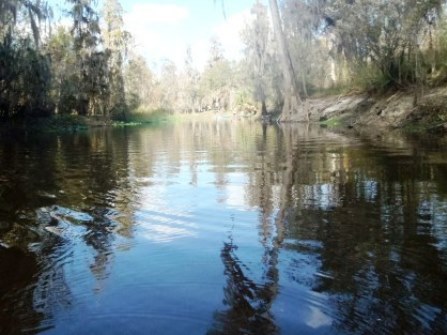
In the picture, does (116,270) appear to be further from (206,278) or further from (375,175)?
(375,175)

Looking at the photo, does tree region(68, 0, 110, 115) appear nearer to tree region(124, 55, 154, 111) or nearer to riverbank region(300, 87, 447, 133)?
tree region(124, 55, 154, 111)

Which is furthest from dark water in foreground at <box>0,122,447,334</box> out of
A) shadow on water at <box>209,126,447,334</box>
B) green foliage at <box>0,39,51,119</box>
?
green foliage at <box>0,39,51,119</box>

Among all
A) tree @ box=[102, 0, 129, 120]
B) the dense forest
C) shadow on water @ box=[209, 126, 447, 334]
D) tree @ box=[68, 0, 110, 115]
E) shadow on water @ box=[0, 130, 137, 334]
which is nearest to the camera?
shadow on water @ box=[209, 126, 447, 334]

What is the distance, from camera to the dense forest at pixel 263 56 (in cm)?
2411

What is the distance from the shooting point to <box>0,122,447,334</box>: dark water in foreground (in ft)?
10.0

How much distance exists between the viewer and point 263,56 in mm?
54094

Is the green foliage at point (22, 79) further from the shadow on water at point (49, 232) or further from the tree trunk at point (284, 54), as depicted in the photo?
the shadow on water at point (49, 232)

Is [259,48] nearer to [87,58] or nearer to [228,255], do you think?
[87,58]

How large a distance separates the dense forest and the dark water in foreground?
1589cm

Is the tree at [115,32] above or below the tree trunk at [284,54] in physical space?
above

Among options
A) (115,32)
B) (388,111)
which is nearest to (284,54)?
(388,111)

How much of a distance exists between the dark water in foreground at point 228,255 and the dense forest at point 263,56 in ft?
52.1

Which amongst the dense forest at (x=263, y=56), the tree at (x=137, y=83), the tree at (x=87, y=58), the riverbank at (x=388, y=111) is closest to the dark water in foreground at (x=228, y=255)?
the riverbank at (x=388, y=111)

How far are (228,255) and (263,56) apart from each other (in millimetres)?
51459
